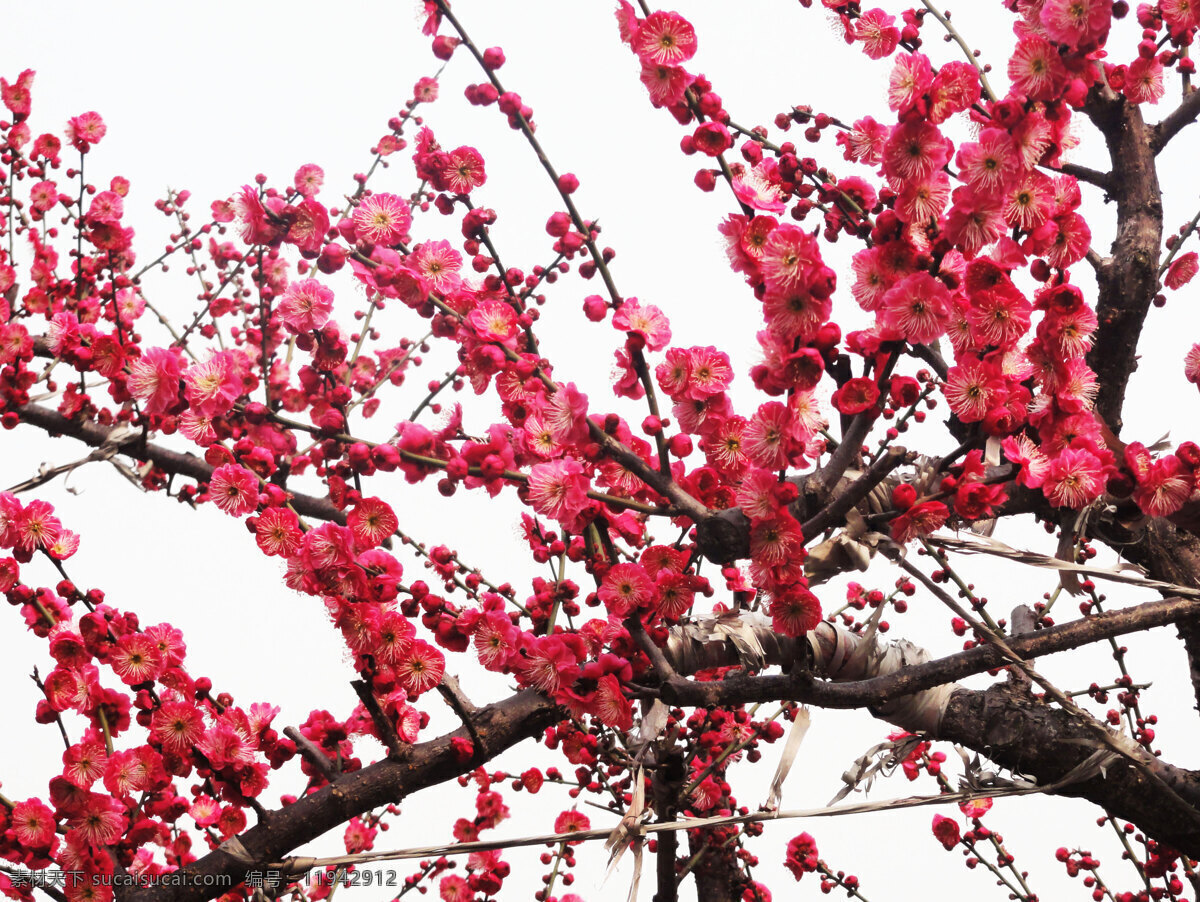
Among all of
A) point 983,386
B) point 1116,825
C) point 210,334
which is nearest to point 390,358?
point 210,334

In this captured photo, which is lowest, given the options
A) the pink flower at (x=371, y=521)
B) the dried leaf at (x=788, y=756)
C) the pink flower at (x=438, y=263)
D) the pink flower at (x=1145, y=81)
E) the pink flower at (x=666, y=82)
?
the dried leaf at (x=788, y=756)

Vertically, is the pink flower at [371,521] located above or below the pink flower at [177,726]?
above

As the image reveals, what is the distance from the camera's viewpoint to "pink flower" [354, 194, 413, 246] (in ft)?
5.24

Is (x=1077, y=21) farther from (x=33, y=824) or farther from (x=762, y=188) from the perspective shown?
(x=33, y=824)

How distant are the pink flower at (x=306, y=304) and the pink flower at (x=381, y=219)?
0.13 metres

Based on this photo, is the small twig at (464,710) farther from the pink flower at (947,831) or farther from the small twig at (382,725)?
the pink flower at (947,831)

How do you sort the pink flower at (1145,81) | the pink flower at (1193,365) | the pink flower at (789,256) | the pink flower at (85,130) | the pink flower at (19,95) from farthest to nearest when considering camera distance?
the pink flower at (19,95) < the pink flower at (85,130) < the pink flower at (1145,81) < the pink flower at (1193,365) < the pink flower at (789,256)

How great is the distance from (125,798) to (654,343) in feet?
4.94

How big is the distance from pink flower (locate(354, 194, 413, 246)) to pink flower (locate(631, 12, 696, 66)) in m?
0.50

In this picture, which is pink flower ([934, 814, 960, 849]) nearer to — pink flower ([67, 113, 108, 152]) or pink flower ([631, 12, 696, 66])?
pink flower ([631, 12, 696, 66])

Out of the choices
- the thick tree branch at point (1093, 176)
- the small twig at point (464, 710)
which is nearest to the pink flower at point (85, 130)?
the small twig at point (464, 710)

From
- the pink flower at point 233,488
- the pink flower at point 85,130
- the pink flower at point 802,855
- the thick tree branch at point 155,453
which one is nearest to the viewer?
the pink flower at point 233,488

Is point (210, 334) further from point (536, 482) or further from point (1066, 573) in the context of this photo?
point (1066, 573)

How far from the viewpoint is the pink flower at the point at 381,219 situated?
1598 mm
